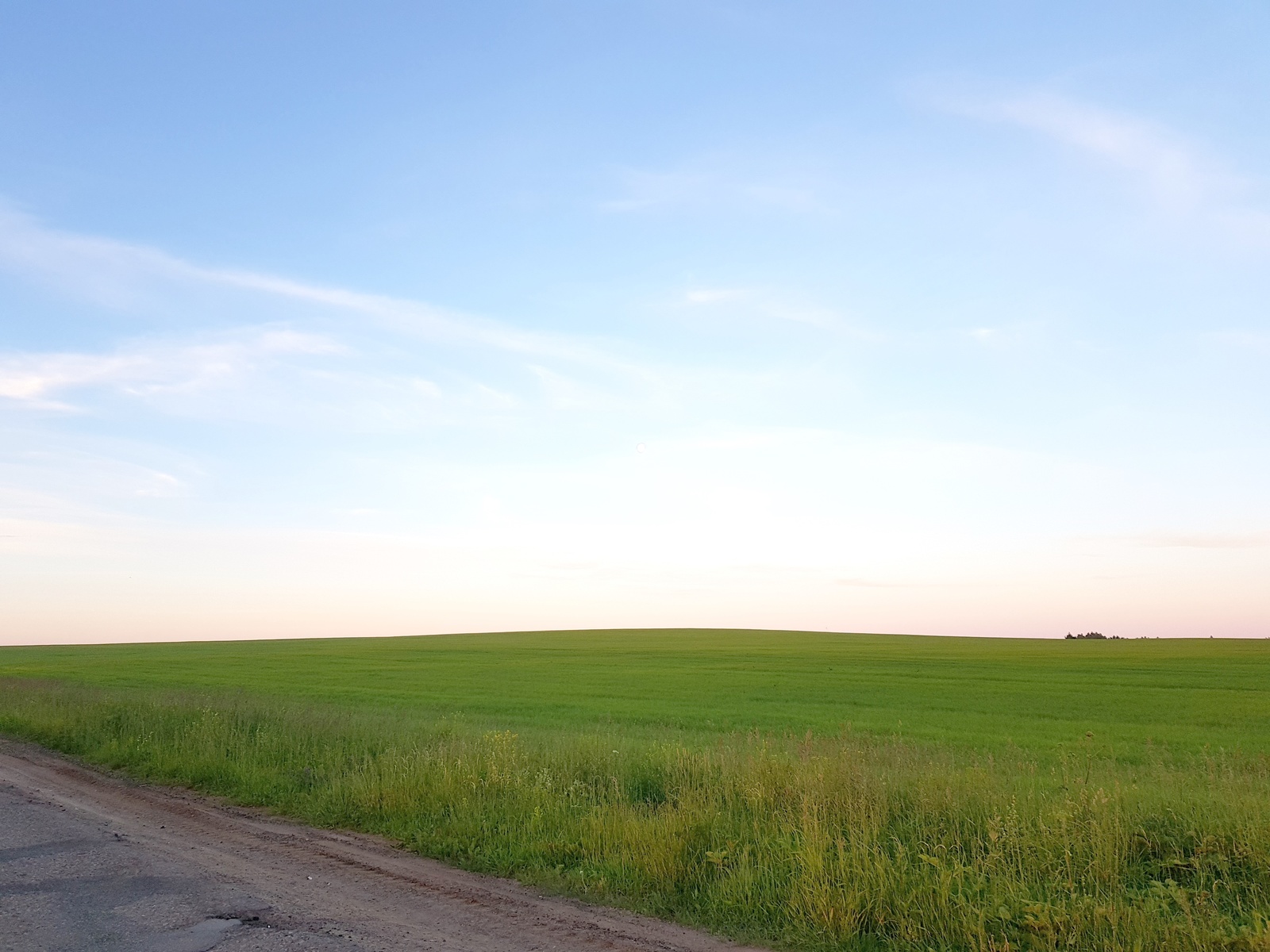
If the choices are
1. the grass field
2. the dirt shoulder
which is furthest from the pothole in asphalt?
the grass field

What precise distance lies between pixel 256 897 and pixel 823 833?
5.37 m

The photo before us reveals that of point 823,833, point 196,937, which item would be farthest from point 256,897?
point 823,833

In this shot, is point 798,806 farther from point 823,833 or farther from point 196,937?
point 196,937

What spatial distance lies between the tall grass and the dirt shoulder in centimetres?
58

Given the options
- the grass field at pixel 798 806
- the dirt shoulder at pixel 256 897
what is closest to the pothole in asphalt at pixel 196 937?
the dirt shoulder at pixel 256 897

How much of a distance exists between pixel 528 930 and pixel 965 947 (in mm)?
3433

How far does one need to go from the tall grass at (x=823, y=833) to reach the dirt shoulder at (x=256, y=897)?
0.58m

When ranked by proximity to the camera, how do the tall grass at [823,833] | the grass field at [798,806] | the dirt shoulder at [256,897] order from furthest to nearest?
1. the grass field at [798,806]
2. the tall grass at [823,833]
3. the dirt shoulder at [256,897]

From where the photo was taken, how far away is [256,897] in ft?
26.0

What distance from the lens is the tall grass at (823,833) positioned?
23.2 feet

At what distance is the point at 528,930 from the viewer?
23.8ft

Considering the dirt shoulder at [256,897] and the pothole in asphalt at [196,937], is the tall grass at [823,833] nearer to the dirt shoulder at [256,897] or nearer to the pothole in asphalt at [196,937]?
the dirt shoulder at [256,897]

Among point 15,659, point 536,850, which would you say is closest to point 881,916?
point 536,850

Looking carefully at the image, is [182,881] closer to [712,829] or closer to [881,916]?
[712,829]
